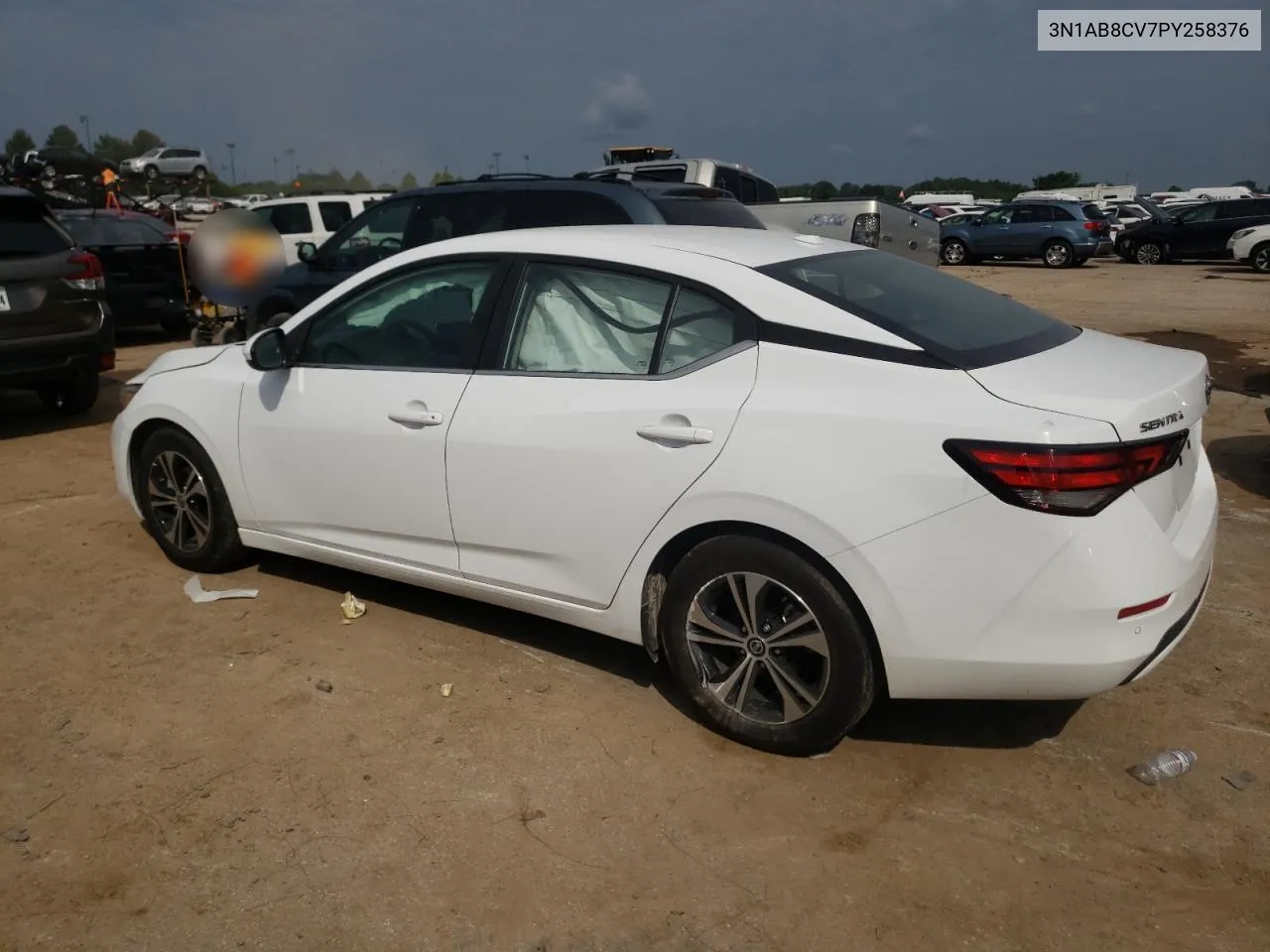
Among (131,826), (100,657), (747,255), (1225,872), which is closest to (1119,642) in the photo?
(1225,872)

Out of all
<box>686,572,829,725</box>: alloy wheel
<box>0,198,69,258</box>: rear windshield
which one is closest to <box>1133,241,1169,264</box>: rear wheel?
<box>0,198,69,258</box>: rear windshield

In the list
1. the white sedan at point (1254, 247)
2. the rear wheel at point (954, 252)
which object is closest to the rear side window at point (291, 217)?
the rear wheel at point (954, 252)

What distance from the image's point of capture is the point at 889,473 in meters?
2.95

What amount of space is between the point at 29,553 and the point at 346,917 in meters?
3.63

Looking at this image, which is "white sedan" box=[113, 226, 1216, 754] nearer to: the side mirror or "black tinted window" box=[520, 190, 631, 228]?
the side mirror

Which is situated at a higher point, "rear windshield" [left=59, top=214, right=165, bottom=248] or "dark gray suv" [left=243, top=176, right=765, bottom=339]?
"rear windshield" [left=59, top=214, right=165, bottom=248]

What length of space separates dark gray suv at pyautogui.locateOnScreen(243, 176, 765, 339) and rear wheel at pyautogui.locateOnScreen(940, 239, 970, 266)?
69.3 feet

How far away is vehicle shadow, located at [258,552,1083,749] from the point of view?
354 cm

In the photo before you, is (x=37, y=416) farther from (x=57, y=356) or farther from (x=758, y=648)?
(x=758, y=648)

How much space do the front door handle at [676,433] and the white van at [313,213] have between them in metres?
13.1

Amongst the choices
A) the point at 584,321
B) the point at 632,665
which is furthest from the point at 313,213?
the point at 632,665

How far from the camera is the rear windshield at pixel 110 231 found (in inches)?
467

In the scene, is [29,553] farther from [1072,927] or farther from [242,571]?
[1072,927]

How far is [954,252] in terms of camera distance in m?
27.9
